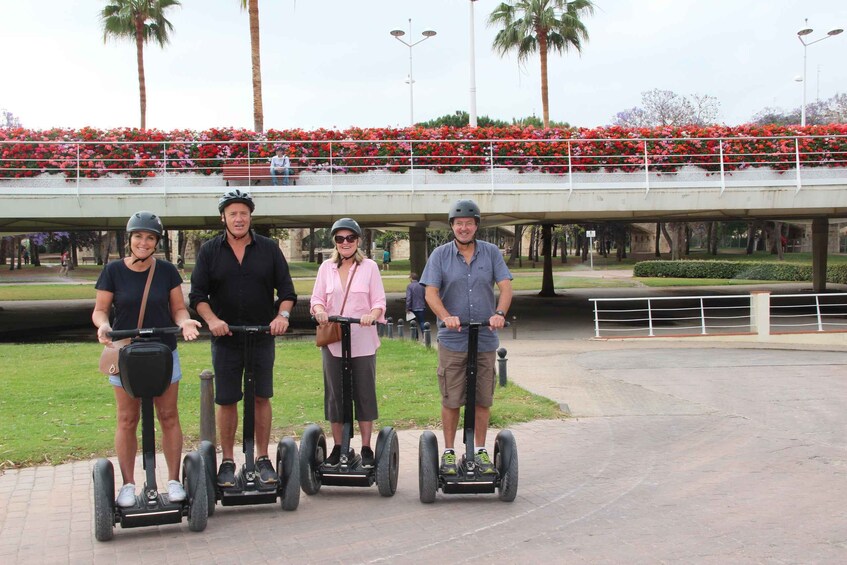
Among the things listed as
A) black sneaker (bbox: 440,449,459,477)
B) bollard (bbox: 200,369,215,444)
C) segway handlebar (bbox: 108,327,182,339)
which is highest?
segway handlebar (bbox: 108,327,182,339)

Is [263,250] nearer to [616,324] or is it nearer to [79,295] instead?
[616,324]

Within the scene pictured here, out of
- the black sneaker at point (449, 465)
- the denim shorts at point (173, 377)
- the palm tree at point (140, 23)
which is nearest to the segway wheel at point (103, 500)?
the denim shorts at point (173, 377)

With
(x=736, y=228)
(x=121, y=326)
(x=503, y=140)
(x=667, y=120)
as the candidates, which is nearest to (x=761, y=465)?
(x=121, y=326)

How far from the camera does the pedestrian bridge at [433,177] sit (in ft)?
58.3

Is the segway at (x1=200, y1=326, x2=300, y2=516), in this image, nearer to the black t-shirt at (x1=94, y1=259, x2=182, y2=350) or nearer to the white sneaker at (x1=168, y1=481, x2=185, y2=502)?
the white sneaker at (x1=168, y1=481, x2=185, y2=502)

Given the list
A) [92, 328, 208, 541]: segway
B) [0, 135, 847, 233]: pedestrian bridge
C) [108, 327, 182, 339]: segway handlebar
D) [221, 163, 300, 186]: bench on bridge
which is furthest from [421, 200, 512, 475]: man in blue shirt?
[221, 163, 300, 186]: bench on bridge

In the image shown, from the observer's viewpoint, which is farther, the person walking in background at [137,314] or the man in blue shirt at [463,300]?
the man in blue shirt at [463,300]

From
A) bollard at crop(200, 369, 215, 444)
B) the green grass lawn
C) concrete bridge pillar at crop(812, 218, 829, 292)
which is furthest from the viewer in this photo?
concrete bridge pillar at crop(812, 218, 829, 292)

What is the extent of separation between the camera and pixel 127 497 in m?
4.54

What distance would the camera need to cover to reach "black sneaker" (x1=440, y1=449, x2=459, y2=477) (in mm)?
5246

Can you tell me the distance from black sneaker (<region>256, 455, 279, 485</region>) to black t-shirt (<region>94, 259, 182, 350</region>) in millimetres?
957

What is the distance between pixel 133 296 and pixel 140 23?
33.1 m

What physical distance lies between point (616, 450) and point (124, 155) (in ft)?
49.9

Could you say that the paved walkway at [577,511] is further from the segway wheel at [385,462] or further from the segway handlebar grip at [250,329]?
the segway handlebar grip at [250,329]
